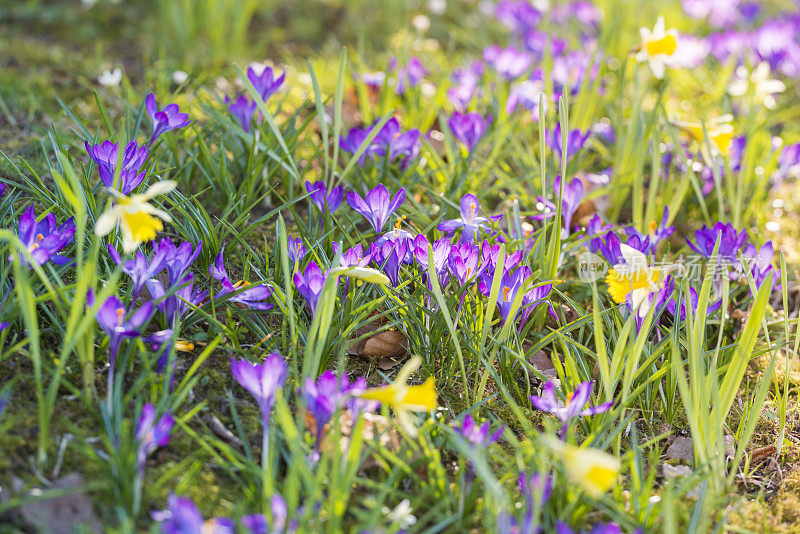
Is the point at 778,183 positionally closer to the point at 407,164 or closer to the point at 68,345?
the point at 407,164

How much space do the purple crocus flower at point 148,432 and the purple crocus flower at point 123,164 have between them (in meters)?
0.53

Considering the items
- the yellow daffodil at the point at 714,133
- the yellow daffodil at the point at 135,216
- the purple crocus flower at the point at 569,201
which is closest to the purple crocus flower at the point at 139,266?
the yellow daffodil at the point at 135,216

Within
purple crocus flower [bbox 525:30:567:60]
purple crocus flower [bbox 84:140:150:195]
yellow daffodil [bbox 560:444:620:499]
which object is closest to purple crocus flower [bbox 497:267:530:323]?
yellow daffodil [bbox 560:444:620:499]

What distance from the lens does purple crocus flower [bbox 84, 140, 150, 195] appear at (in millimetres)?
1471

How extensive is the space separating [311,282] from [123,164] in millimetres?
541

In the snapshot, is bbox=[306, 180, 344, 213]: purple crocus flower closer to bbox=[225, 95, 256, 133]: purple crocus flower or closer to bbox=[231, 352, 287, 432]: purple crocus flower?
bbox=[225, 95, 256, 133]: purple crocus flower

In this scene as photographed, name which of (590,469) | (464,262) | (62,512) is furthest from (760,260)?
(62,512)

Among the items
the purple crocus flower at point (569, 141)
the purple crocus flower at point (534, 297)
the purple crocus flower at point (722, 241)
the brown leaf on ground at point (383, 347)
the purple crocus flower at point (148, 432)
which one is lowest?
the brown leaf on ground at point (383, 347)

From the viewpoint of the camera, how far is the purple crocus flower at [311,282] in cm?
132

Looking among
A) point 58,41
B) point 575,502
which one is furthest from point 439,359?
point 58,41

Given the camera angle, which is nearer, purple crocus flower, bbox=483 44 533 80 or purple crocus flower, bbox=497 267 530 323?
purple crocus flower, bbox=497 267 530 323

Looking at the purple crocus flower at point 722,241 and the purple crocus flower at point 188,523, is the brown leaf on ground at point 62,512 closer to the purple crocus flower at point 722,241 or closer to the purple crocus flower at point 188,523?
the purple crocus flower at point 188,523

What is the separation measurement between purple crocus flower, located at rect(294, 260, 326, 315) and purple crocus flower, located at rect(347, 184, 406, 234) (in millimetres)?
290

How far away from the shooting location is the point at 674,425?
1.51 meters
